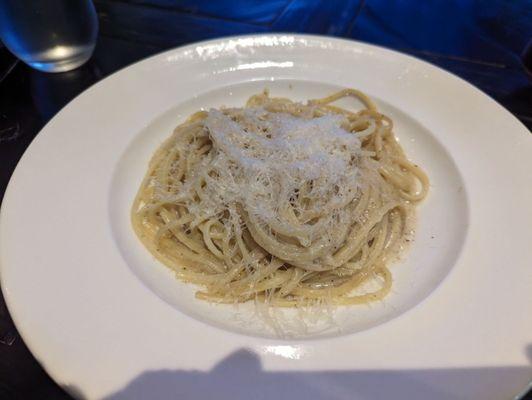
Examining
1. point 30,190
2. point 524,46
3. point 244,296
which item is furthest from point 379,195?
point 524,46

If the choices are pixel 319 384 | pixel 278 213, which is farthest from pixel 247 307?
pixel 319 384

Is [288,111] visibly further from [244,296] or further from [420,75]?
[244,296]

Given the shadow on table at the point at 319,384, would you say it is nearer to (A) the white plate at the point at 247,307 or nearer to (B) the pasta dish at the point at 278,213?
(A) the white plate at the point at 247,307

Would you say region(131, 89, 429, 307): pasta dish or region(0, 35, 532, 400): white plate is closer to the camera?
region(0, 35, 532, 400): white plate

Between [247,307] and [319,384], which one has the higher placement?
[319,384]

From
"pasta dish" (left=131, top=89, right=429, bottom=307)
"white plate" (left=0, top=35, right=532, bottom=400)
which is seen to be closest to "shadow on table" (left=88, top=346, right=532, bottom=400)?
"white plate" (left=0, top=35, right=532, bottom=400)

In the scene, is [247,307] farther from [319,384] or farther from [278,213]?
[319,384]

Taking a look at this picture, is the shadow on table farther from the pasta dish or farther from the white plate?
the pasta dish
